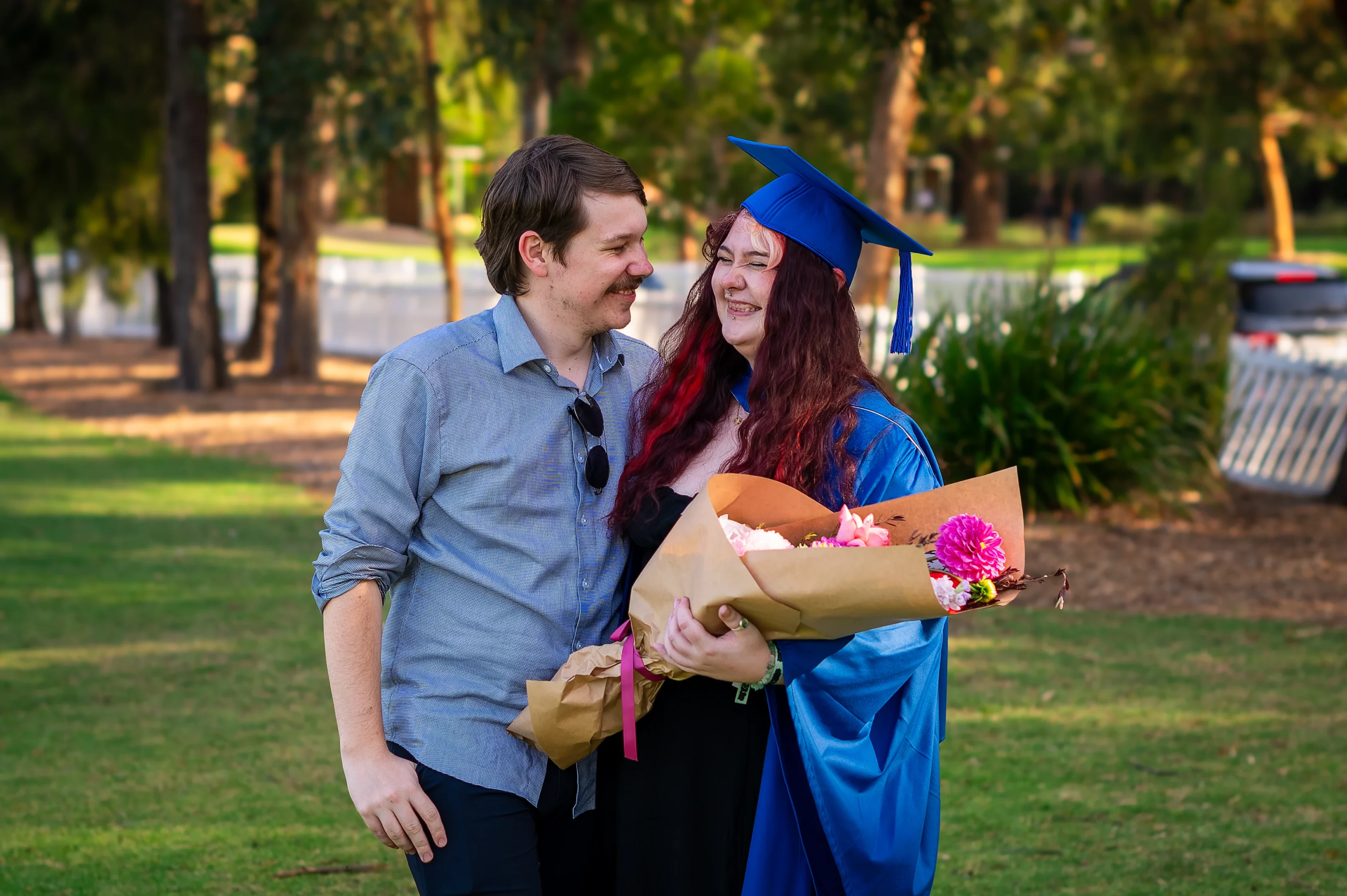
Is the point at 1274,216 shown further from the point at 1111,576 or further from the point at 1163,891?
the point at 1163,891

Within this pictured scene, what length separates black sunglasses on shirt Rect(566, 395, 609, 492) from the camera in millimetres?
2562

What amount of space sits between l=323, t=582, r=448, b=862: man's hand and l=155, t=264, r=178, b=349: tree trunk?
795 inches

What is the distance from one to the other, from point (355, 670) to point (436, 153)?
14.6 m

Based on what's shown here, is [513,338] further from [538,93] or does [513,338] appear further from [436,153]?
[538,93]

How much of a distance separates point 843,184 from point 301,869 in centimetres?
1161

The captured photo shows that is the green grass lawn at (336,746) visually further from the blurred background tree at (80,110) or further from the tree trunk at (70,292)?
the tree trunk at (70,292)

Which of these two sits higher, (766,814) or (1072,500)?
(766,814)

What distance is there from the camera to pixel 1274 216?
114ft

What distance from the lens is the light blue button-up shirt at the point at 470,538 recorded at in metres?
2.40

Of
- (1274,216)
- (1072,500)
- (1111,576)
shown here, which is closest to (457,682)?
(1111,576)

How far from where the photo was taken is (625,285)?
2.58m

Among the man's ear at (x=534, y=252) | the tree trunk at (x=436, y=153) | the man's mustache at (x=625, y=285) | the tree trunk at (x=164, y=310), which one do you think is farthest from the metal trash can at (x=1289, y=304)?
the tree trunk at (x=164, y=310)

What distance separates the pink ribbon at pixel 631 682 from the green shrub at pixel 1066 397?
711 centimetres

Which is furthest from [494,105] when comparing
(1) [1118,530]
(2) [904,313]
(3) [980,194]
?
(3) [980,194]
